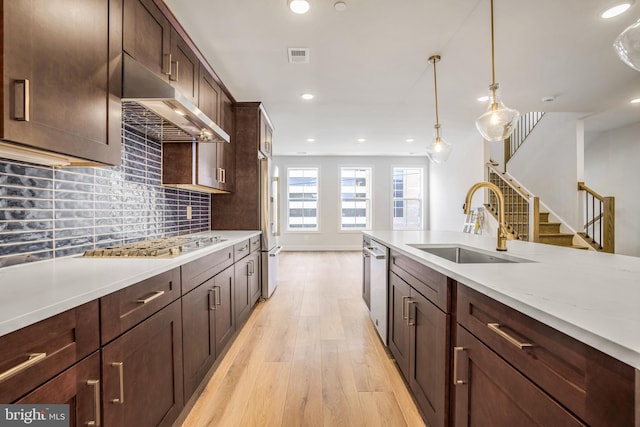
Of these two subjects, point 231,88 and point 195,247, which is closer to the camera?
point 195,247

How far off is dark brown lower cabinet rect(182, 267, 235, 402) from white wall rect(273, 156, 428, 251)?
5.72 m

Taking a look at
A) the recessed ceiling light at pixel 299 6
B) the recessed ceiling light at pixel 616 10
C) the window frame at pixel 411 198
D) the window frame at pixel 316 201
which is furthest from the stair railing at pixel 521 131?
the recessed ceiling light at pixel 299 6

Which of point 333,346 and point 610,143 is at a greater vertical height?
point 610,143

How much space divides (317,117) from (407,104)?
1.37 meters

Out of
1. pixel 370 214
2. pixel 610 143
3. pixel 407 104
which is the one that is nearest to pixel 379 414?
pixel 407 104

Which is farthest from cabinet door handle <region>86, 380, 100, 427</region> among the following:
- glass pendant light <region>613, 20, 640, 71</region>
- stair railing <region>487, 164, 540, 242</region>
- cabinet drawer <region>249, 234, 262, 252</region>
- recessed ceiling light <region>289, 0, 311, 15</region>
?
stair railing <region>487, 164, 540, 242</region>

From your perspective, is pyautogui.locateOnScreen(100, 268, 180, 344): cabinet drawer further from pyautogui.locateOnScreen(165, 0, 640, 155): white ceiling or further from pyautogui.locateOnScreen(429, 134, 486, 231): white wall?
pyautogui.locateOnScreen(429, 134, 486, 231): white wall

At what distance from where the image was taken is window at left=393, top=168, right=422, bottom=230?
26.9ft

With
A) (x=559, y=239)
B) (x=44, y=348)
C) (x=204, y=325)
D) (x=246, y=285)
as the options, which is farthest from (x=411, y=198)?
(x=44, y=348)

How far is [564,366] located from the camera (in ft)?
2.22

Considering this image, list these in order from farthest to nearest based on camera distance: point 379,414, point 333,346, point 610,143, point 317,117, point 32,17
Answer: point 610,143 → point 317,117 → point 333,346 → point 379,414 → point 32,17

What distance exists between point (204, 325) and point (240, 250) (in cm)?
94

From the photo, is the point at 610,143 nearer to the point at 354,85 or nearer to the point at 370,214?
the point at 370,214

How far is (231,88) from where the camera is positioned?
337cm
